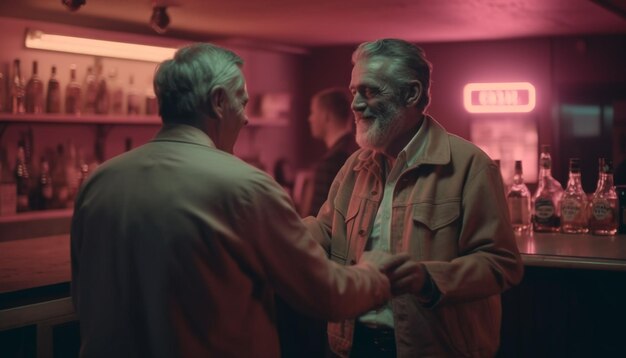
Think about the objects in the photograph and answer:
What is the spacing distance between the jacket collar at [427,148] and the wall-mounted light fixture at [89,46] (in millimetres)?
2576

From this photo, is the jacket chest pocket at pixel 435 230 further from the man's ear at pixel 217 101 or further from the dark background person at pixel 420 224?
the man's ear at pixel 217 101

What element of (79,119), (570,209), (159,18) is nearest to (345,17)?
(159,18)

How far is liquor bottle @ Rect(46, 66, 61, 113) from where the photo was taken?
4.51 m

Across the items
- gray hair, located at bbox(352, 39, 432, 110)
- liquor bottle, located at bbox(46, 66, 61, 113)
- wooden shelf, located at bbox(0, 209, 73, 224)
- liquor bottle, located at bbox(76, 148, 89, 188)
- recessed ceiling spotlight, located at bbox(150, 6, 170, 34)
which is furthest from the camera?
liquor bottle, located at bbox(76, 148, 89, 188)

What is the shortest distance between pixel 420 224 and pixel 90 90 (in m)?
3.26

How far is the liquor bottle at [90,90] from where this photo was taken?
4707mm

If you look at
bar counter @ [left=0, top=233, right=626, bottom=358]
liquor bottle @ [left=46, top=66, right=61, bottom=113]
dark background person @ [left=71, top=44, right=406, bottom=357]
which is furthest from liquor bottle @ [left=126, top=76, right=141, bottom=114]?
dark background person @ [left=71, top=44, right=406, bottom=357]

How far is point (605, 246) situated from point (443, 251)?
1117 mm

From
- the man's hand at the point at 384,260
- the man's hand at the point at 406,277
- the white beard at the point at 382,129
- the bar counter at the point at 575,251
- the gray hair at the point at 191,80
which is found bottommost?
the bar counter at the point at 575,251

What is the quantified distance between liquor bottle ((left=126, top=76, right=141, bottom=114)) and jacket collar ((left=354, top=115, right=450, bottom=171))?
3.05 metres

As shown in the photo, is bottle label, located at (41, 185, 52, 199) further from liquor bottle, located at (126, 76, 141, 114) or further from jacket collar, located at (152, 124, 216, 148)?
jacket collar, located at (152, 124, 216, 148)

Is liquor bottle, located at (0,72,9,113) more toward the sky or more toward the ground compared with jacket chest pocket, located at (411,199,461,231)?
more toward the sky

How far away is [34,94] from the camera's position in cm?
444

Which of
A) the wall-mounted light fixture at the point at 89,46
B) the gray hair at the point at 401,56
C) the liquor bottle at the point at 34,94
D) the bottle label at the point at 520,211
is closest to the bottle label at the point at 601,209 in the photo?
the bottle label at the point at 520,211
